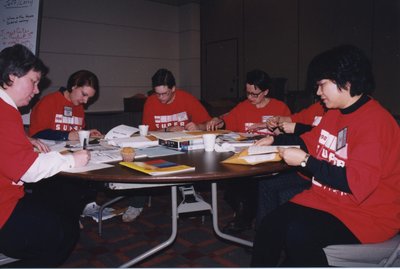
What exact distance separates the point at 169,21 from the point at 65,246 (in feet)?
19.8

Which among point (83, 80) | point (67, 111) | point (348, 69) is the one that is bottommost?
point (67, 111)

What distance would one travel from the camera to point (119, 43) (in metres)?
6.21

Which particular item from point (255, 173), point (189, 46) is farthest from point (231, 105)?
point (255, 173)

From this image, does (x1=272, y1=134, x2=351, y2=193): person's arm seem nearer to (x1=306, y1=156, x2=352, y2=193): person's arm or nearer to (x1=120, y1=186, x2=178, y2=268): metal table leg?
(x1=306, y1=156, x2=352, y2=193): person's arm

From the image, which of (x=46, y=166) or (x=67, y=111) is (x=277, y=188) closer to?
(x=46, y=166)

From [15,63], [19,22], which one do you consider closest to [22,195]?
[15,63]

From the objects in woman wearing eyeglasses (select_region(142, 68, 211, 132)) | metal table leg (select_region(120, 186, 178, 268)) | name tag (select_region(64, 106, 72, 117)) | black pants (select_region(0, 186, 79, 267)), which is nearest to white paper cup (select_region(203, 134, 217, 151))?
metal table leg (select_region(120, 186, 178, 268))

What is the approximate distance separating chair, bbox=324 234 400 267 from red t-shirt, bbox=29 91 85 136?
2.22m

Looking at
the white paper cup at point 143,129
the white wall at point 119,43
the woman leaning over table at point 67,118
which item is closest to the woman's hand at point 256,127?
the white paper cup at point 143,129

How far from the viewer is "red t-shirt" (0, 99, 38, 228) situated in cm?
137

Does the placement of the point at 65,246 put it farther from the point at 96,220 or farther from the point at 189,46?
the point at 189,46

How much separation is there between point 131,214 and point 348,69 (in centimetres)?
221

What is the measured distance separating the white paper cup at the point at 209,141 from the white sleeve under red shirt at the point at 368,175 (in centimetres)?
65

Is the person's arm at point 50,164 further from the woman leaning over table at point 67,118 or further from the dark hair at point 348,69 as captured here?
the dark hair at point 348,69
